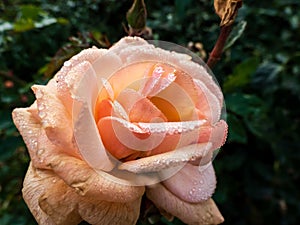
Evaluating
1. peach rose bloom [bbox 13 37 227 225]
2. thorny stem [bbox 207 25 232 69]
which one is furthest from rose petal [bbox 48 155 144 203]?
thorny stem [bbox 207 25 232 69]

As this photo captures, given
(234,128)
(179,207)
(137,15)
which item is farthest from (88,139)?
(234,128)

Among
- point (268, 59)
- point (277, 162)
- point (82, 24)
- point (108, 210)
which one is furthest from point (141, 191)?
point (277, 162)

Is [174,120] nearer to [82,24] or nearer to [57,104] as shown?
[57,104]

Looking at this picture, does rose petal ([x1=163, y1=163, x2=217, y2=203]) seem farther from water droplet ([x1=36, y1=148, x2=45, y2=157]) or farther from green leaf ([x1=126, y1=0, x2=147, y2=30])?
green leaf ([x1=126, y1=0, x2=147, y2=30])

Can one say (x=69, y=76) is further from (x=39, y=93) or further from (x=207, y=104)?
(x=207, y=104)

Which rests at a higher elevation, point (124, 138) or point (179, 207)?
point (124, 138)

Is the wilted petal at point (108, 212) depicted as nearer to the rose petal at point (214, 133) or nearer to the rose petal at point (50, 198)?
the rose petal at point (50, 198)

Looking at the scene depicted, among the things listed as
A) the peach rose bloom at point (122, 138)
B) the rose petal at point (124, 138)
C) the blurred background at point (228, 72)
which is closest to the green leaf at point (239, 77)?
the blurred background at point (228, 72)

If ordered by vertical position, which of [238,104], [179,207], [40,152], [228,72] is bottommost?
[228,72]
